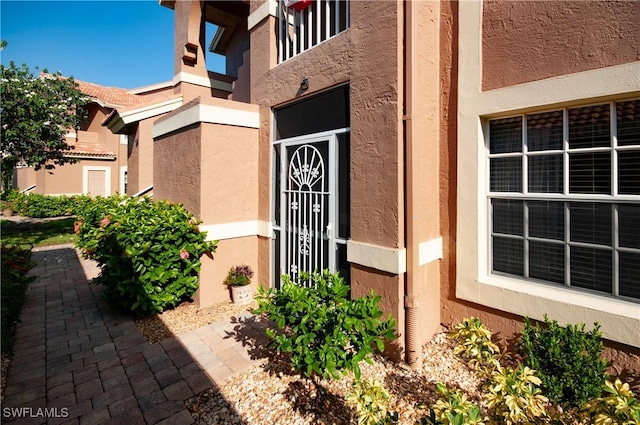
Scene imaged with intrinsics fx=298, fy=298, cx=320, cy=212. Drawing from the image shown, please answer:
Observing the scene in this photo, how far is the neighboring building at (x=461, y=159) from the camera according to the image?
9.68 feet

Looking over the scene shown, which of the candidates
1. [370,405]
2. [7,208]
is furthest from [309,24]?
[7,208]

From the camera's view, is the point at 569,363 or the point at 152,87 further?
the point at 152,87

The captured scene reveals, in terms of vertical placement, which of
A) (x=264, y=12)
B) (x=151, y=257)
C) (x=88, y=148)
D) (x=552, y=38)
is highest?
(x=88, y=148)

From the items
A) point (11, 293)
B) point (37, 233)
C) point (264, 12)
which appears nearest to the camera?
point (11, 293)

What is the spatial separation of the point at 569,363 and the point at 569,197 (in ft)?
5.44

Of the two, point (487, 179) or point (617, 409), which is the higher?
point (487, 179)

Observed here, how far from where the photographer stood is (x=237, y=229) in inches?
223

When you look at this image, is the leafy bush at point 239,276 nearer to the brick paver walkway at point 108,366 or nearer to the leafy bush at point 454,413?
the brick paver walkway at point 108,366

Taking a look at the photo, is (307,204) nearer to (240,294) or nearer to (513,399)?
(240,294)

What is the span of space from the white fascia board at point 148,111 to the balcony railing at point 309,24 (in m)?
5.78

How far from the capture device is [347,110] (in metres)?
4.23

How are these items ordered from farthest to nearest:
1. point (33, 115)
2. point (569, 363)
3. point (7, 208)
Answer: point (7, 208), point (33, 115), point (569, 363)

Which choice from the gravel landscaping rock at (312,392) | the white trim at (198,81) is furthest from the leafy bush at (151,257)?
the white trim at (198,81)

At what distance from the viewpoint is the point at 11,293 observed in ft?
13.0
